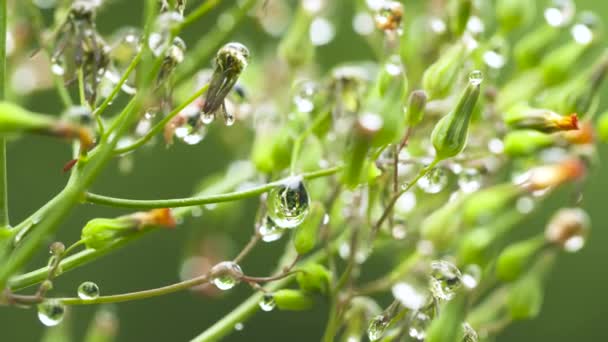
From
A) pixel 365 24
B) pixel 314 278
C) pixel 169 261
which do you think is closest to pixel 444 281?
pixel 314 278

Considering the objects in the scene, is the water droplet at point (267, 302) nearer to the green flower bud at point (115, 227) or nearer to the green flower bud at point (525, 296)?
the green flower bud at point (115, 227)

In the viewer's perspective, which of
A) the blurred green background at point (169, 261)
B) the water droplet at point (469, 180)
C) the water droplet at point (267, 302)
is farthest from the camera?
the blurred green background at point (169, 261)

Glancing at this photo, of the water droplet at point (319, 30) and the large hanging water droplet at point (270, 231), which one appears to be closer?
the large hanging water droplet at point (270, 231)

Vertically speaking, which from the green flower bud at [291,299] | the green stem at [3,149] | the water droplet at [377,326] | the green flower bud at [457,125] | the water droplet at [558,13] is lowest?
the water droplet at [558,13]

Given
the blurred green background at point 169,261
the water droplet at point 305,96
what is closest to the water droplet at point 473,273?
the water droplet at point 305,96

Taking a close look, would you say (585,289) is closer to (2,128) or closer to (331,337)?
(331,337)


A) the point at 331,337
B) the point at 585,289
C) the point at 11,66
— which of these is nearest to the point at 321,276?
the point at 331,337
